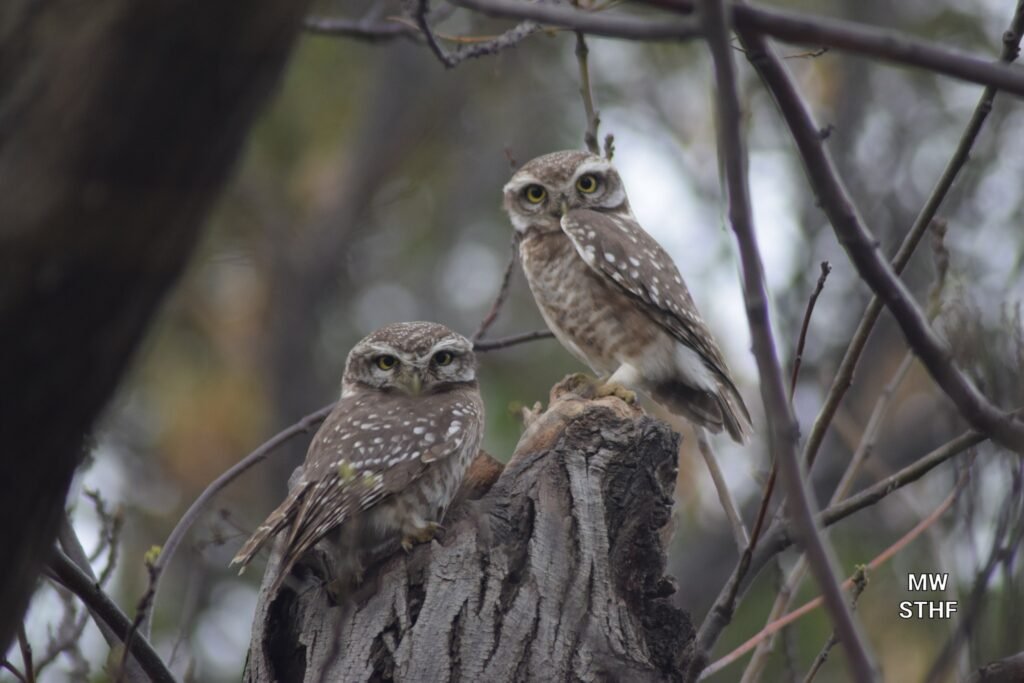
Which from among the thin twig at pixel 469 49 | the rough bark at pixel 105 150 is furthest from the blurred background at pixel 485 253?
the rough bark at pixel 105 150

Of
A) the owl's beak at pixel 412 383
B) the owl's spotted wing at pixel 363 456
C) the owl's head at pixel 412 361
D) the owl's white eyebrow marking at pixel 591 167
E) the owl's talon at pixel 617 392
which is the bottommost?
the owl's spotted wing at pixel 363 456

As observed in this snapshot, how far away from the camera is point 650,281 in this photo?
16.3 ft

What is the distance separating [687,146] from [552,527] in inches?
336

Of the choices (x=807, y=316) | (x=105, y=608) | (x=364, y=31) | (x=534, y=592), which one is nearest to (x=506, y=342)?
(x=534, y=592)

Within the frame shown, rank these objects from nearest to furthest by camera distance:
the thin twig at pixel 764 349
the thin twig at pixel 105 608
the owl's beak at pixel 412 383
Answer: the thin twig at pixel 764 349 < the thin twig at pixel 105 608 < the owl's beak at pixel 412 383

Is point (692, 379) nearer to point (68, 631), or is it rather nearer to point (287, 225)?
point (68, 631)

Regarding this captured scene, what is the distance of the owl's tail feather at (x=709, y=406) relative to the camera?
486cm

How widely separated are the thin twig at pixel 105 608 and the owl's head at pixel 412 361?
1783 mm

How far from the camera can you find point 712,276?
9.60 meters

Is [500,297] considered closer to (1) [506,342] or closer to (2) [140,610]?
(1) [506,342]

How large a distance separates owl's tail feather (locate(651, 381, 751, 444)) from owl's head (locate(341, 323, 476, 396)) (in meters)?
0.87

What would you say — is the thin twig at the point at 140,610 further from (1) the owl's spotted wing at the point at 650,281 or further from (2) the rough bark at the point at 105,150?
(1) the owl's spotted wing at the point at 650,281

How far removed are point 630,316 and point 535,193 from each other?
88 centimetres

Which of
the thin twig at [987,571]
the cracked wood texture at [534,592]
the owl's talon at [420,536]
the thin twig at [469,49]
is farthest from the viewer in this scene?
the thin twig at [469,49]
